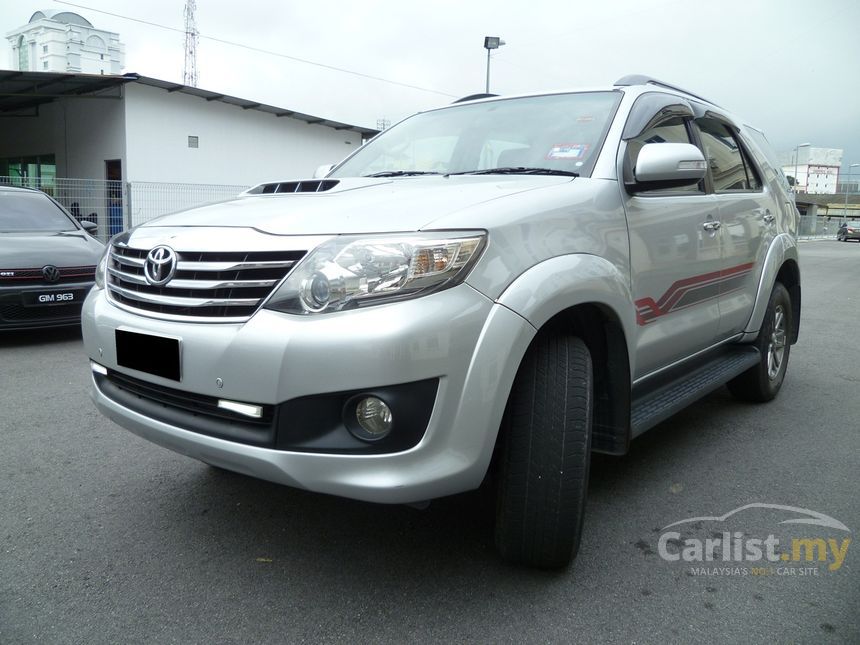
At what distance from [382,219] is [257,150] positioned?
67.5ft

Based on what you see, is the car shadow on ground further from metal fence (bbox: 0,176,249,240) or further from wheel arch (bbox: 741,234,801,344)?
metal fence (bbox: 0,176,249,240)

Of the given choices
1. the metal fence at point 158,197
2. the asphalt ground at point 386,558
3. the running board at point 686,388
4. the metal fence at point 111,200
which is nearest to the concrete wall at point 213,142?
the metal fence at point 158,197

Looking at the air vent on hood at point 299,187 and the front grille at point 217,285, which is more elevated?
the air vent on hood at point 299,187

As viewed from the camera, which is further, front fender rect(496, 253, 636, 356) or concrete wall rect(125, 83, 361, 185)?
concrete wall rect(125, 83, 361, 185)

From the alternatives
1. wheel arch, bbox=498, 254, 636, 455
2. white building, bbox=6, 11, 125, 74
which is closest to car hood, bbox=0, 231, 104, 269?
wheel arch, bbox=498, 254, 636, 455

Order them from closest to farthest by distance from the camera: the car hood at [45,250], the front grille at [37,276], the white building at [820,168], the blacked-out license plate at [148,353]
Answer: the blacked-out license plate at [148,353]
the front grille at [37,276]
the car hood at [45,250]
the white building at [820,168]

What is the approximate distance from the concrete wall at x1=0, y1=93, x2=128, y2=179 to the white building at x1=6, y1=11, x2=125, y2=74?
23.4m

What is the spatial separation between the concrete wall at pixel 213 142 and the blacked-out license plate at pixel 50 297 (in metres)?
13.3

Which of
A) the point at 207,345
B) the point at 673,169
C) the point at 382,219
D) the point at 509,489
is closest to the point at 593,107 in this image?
the point at 673,169

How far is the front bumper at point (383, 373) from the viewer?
1871 millimetres

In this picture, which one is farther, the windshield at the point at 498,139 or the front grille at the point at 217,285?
the windshield at the point at 498,139

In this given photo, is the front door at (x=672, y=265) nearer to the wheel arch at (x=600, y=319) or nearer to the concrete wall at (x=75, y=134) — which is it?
the wheel arch at (x=600, y=319)

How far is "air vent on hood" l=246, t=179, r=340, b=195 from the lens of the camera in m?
2.79

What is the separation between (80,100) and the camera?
19.0m
